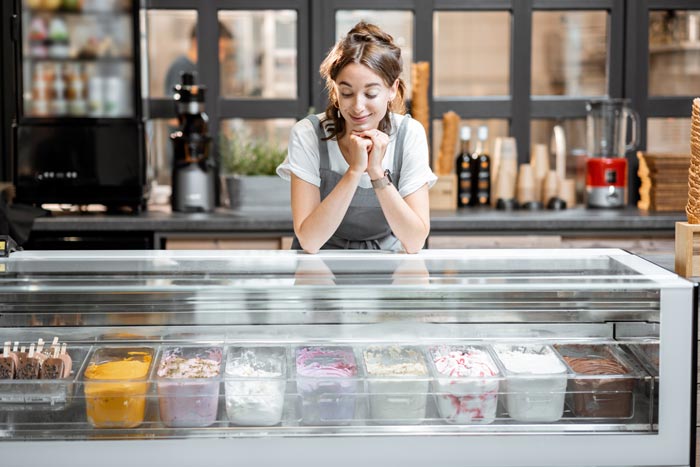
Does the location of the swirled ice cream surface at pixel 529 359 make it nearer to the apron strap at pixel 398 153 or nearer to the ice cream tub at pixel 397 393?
the ice cream tub at pixel 397 393

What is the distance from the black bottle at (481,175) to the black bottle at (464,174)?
3 centimetres

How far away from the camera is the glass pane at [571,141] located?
4.42m

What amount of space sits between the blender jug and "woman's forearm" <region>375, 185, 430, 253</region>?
6.84 ft

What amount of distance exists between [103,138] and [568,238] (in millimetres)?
Result: 1937

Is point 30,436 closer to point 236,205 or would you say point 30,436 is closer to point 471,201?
point 236,205

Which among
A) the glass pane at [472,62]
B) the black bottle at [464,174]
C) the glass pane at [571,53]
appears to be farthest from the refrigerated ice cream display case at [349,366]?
the glass pane at [472,62]

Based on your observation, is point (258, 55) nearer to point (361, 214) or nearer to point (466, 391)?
point (361, 214)

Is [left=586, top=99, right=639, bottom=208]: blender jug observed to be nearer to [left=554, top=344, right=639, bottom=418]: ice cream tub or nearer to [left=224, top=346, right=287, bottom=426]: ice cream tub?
[left=554, top=344, right=639, bottom=418]: ice cream tub

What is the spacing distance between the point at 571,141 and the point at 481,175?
0.65 meters

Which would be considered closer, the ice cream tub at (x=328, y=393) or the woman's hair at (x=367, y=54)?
the ice cream tub at (x=328, y=393)

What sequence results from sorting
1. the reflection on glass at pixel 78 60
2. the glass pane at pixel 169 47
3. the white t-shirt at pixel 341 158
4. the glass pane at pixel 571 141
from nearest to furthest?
the white t-shirt at pixel 341 158, the reflection on glass at pixel 78 60, the glass pane at pixel 571 141, the glass pane at pixel 169 47

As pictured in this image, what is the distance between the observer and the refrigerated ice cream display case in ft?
6.21

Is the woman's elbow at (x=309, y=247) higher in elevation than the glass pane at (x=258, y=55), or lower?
lower

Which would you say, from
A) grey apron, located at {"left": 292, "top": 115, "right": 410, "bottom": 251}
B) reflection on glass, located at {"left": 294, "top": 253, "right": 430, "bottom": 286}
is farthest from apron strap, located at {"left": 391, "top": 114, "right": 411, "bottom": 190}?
reflection on glass, located at {"left": 294, "top": 253, "right": 430, "bottom": 286}
